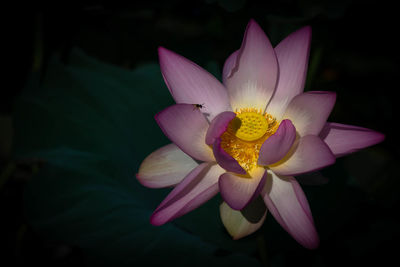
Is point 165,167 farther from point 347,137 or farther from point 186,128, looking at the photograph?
point 347,137

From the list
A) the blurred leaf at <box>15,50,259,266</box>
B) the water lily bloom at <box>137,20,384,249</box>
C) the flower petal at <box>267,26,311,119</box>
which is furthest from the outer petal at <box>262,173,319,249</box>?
the blurred leaf at <box>15,50,259,266</box>

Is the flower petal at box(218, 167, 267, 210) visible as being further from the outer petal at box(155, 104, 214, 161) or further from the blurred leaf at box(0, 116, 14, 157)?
the blurred leaf at box(0, 116, 14, 157)

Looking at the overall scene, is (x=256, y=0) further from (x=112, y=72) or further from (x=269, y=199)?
(x=269, y=199)

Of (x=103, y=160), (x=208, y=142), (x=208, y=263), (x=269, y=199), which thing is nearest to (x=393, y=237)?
(x=208, y=263)

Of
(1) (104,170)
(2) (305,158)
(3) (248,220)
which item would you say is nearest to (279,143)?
(2) (305,158)

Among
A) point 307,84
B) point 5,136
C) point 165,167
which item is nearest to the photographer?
point 165,167

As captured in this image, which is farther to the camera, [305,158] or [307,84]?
[307,84]

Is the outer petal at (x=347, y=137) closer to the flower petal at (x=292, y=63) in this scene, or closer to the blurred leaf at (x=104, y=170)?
the flower petal at (x=292, y=63)


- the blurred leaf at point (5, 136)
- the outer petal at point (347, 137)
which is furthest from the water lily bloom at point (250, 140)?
the blurred leaf at point (5, 136)
